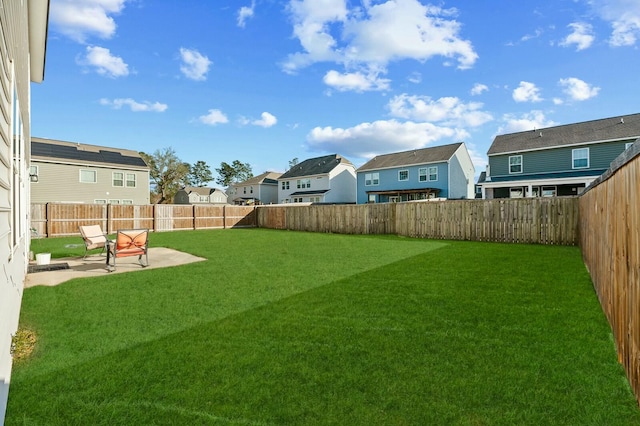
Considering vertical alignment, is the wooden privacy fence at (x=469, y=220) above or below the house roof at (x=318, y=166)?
below

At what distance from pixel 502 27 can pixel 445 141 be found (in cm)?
2110

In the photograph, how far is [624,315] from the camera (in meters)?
2.74

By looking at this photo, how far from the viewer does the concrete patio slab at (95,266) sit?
641 cm

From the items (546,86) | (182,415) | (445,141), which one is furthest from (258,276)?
(445,141)

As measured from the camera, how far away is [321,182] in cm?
3944

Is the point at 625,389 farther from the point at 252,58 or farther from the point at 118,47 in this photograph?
the point at 252,58

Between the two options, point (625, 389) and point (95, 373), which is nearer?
point (625, 389)

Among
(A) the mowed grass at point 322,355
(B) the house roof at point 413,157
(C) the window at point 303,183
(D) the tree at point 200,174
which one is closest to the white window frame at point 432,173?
(B) the house roof at point 413,157

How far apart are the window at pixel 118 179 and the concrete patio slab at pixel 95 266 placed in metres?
20.1

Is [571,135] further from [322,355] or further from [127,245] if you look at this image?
[127,245]

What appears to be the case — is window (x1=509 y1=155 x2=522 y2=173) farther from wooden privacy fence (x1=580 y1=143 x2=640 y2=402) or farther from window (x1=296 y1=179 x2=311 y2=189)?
wooden privacy fence (x1=580 y1=143 x2=640 y2=402)

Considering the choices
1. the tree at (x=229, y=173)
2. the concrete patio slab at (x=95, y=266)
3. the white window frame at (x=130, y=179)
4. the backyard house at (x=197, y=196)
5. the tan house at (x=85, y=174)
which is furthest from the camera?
the tree at (x=229, y=173)

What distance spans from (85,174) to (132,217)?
372 inches

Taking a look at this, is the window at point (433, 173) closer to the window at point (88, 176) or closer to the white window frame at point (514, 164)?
the white window frame at point (514, 164)
